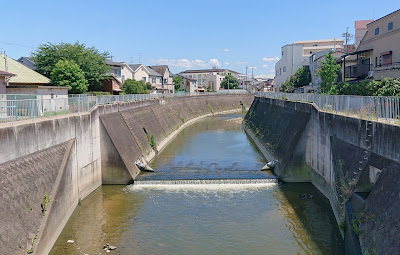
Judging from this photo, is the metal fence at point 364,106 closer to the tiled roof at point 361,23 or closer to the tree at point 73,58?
the tree at point 73,58

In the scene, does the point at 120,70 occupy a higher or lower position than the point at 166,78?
lower

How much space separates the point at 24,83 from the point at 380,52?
3416 centimetres

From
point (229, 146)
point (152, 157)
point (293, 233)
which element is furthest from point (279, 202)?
point (229, 146)

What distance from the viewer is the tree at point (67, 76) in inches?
1475

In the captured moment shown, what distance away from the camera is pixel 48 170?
15656mm

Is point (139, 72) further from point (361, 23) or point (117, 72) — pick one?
point (361, 23)

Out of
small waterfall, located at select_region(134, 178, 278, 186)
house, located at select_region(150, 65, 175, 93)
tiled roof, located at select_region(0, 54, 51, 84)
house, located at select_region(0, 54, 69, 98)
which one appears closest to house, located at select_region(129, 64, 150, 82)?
house, located at select_region(150, 65, 175, 93)

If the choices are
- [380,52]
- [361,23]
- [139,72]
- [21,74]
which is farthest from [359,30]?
[21,74]

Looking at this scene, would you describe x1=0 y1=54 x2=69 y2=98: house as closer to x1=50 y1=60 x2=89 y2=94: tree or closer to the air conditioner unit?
x1=50 y1=60 x2=89 y2=94: tree

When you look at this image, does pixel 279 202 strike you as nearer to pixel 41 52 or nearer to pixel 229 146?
pixel 229 146

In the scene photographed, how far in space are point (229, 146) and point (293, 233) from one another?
72.9 feet

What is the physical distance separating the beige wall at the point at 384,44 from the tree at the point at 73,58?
109 feet

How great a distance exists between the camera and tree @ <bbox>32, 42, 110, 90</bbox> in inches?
1703

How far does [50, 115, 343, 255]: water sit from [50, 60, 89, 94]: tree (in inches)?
697
